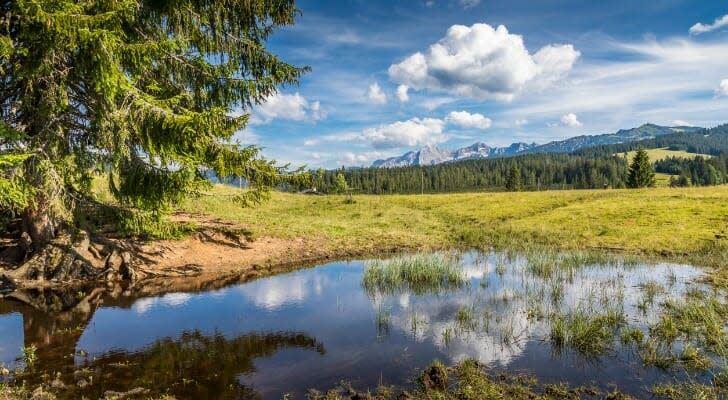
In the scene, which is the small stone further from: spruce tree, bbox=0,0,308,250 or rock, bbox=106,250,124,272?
rock, bbox=106,250,124,272

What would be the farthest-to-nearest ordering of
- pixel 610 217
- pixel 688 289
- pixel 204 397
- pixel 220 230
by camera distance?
pixel 610 217 < pixel 220 230 < pixel 688 289 < pixel 204 397

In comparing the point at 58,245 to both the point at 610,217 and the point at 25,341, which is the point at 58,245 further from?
the point at 610,217

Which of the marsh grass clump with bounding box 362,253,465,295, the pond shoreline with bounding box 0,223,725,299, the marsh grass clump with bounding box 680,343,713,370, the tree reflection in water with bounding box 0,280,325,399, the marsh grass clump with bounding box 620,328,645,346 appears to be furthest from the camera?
the pond shoreline with bounding box 0,223,725,299

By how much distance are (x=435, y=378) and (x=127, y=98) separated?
12.6 metres

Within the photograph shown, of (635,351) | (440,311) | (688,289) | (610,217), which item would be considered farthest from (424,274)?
(610,217)

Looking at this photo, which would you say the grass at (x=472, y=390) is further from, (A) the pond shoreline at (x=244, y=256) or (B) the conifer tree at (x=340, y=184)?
(B) the conifer tree at (x=340, y=184)

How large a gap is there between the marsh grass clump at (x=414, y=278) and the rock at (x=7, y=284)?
47.1 feet

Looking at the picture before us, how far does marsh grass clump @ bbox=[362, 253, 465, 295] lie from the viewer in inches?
673

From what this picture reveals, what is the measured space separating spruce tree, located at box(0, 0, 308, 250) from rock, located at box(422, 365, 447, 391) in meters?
9.88

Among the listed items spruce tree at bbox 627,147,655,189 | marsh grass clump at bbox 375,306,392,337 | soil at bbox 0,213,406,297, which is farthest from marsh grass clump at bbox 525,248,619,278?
spruce tree at bbox 627,147,655,189

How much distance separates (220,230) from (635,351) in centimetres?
2177

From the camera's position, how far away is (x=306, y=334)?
1209 cm

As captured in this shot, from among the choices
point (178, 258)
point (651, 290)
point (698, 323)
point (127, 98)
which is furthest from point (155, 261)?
point (651, 290)

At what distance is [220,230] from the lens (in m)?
24.6
